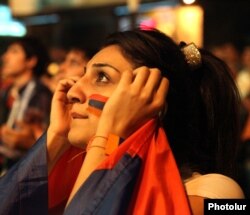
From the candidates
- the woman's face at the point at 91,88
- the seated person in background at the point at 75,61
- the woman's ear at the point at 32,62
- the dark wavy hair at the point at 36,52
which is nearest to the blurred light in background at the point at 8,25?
the dark wavy hair at the point at 36,52

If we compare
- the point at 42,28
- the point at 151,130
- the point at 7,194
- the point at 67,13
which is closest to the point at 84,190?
the point at 151,130

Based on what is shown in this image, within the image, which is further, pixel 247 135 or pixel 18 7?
pixel 18 7

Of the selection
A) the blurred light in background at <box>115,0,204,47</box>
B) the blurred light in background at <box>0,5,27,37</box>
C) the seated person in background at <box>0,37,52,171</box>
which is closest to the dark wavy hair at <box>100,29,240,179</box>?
the seated person in background at <box>0,37,52,171</box>

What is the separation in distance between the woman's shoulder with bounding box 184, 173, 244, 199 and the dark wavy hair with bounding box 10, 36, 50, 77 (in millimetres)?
3381

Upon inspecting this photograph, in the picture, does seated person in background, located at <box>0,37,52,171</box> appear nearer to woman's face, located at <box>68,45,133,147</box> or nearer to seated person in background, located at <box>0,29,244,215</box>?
seated person in background, located at <box>0,29,244,215</box>

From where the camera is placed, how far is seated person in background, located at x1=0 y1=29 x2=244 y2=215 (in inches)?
59.6

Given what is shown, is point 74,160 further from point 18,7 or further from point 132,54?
point 18,7

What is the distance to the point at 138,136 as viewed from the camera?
1.60 m

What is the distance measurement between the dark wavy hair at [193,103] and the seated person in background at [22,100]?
172 cm

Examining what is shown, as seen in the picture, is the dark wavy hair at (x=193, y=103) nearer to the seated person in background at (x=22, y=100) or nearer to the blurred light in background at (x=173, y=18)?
the seated person in background at (x=22, y=100)

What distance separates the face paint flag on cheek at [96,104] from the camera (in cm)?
177

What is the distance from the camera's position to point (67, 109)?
2.14 m

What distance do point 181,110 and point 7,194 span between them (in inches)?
25.0

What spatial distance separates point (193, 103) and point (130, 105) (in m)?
0.34
